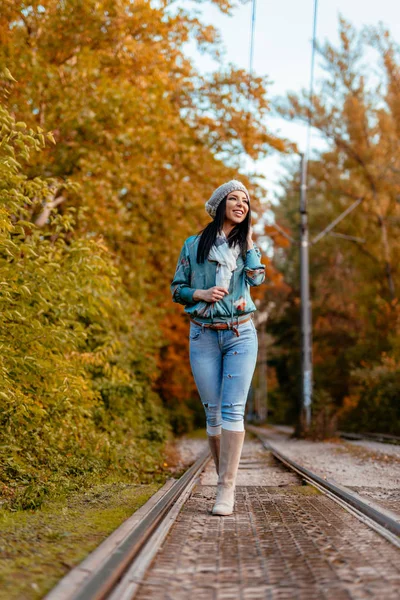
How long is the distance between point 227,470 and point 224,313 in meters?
1.09

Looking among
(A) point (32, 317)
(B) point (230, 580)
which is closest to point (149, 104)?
(A) point (32, 317)

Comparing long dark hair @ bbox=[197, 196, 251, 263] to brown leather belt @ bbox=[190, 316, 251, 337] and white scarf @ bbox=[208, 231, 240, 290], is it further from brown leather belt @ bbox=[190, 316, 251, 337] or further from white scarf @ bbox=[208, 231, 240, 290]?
brown leather belt @ bbox=[190, 316, 251, 337]

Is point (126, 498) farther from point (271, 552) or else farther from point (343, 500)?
point (271, 552)

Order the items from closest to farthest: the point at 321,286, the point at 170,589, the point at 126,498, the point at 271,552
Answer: the point at 170,589
the point at 271,552
the point at 126,498
the point at 321,286

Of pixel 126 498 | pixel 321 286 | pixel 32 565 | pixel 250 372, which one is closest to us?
pixel 32 565

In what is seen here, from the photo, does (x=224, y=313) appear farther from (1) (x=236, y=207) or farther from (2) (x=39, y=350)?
(2) (x=39, y=350)

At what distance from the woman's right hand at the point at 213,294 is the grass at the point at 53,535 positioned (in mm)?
1529

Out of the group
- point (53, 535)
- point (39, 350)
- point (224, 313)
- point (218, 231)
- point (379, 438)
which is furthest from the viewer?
point (379, 438)

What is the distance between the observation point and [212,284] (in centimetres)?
530

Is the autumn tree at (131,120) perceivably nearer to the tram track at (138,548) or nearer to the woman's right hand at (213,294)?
the woman's right hand at (213,294)

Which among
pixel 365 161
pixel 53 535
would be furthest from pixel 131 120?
pixel 365 161

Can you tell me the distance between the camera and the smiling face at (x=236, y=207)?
5.43m

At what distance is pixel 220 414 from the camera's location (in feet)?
17.6

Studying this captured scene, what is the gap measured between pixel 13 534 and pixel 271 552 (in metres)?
1.44
